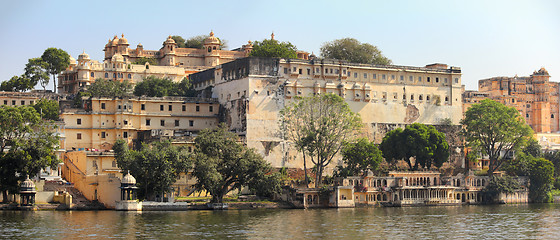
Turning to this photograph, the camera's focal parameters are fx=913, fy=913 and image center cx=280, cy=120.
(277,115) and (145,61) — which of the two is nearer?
(277,115)

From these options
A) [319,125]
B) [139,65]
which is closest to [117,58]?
[139,65]

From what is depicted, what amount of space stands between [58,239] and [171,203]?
18361 millimetres

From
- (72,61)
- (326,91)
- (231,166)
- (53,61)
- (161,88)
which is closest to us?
(231,166)

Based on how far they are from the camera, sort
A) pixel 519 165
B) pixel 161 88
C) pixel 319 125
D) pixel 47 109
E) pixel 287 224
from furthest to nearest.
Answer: pixel 161 88 → pixel 47 109 → pixel 519 165 → pixel 319 125 → pixel 287 224

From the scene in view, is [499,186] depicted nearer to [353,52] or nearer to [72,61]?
[353,52]

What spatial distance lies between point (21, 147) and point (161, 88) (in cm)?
2296

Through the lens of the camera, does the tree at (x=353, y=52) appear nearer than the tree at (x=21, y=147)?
No

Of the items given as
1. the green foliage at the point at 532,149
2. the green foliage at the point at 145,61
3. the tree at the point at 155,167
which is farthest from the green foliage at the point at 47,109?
the green foliage at the point at 532,149

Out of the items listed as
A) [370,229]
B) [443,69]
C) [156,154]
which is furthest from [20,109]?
[443,69]

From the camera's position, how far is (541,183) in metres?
70.0

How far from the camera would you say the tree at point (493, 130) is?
71938 mm

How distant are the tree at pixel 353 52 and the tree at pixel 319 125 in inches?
655

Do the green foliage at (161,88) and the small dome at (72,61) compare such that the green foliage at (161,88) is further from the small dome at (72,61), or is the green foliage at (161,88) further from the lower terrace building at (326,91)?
the small dome at (72,61)

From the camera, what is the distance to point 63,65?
85.1 metres
